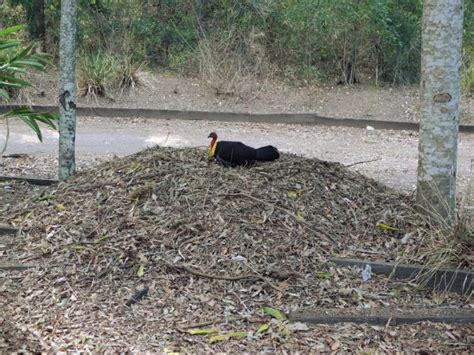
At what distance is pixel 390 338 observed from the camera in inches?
169

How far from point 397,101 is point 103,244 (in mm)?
9163

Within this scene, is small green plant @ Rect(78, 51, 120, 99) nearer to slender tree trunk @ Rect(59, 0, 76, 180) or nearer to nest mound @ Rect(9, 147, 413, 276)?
slender tree trunk @ Rect(59, 0, 76, 180)

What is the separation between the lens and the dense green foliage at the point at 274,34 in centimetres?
1366

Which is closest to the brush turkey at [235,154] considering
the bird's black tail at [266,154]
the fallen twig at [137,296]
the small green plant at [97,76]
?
the bird's black tail at [266,154]

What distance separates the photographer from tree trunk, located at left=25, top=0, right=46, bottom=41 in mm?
14425

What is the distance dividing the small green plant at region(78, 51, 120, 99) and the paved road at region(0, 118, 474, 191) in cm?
87

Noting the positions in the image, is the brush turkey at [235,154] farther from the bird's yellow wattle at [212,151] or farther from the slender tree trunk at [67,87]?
the slender tree trunk at [67,87]

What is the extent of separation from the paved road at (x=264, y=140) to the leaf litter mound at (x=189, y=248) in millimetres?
2979

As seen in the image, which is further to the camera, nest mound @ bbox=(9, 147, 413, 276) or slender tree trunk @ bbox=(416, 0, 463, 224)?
slender tree trunk @ bbox=(416, 0, 463, 224)

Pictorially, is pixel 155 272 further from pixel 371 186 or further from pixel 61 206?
pixel 371 186

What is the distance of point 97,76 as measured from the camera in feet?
42.3

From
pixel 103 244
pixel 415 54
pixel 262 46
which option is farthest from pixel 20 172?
pixel 415 54

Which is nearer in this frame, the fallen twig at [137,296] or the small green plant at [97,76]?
the fallen twig at [137,296]

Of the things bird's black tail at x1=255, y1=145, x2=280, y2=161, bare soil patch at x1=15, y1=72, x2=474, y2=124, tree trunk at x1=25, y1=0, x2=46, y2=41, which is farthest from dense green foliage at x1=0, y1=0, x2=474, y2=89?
bird's black tail at x1=255, y1=145, x2=280, y2=161
